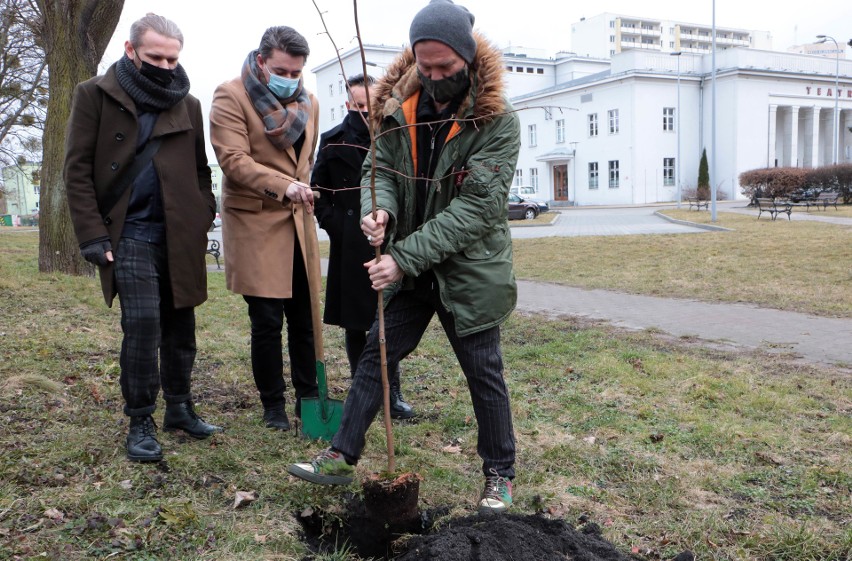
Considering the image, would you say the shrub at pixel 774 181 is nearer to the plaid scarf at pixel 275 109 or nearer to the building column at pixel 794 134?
the building column at pixel 794 134

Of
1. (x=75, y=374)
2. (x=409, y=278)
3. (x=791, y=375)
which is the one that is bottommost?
(x=791, y=375)

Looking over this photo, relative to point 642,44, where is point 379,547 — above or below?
below

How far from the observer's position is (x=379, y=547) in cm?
280

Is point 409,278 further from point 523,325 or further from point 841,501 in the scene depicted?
point 523,325

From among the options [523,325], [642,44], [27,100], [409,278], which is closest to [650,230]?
[523,325]

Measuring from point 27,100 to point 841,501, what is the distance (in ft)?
69.6

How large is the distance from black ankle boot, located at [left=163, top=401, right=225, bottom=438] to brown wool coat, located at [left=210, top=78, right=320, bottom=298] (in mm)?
717

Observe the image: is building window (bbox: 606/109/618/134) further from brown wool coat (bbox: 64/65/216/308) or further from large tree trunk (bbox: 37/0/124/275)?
brown wool coat (bbox: 64/65/216/308)

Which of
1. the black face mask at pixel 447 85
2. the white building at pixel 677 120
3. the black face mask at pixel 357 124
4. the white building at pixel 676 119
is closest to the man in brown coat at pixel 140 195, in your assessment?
the black face mask at pixel 357 124

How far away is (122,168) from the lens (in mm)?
3457

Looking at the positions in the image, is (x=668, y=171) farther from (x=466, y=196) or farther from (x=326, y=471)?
(x=326, y=471)

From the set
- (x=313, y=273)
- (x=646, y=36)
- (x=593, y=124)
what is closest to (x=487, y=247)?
(x=313, y=273)

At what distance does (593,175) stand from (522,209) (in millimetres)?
21900

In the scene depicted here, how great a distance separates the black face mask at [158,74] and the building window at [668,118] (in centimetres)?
4949
